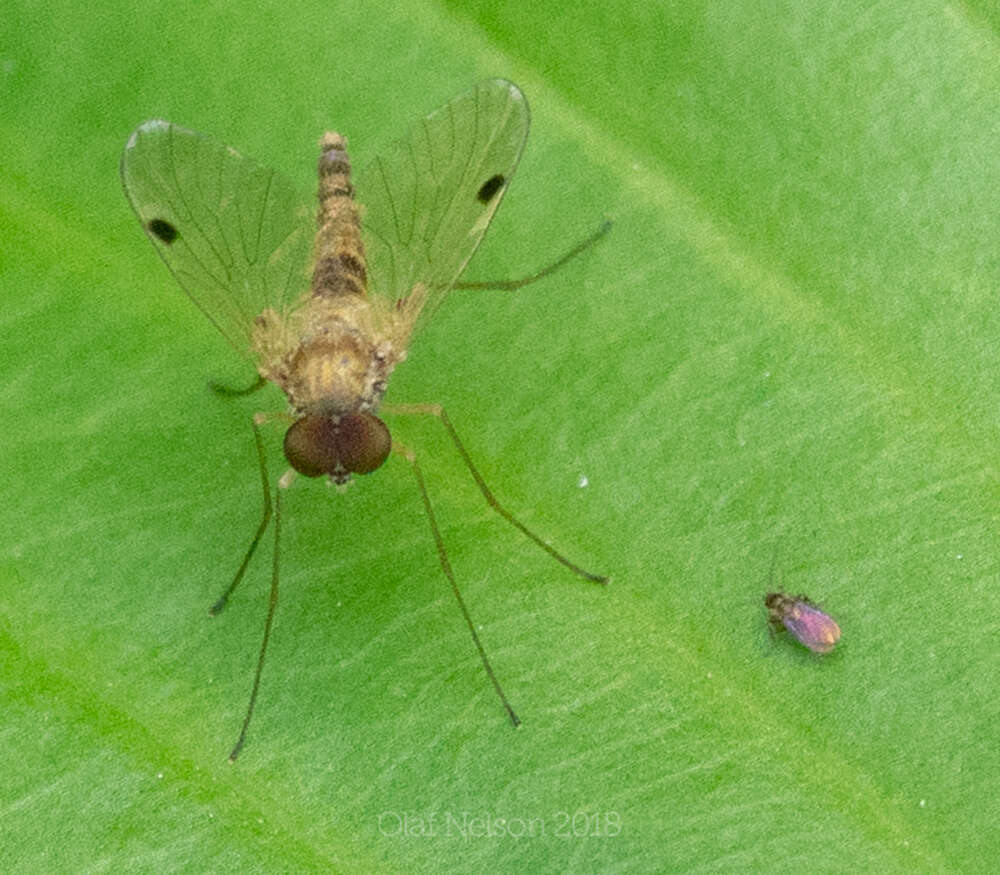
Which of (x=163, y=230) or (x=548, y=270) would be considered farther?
(x=548, y=270)

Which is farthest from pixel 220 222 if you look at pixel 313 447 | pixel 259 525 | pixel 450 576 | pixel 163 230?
pixel 450 576

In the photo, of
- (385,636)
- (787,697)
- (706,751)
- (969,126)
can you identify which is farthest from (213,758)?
(969,126)

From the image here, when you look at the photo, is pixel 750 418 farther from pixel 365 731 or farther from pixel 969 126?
pixel 365 731

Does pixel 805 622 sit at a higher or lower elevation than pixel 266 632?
higher

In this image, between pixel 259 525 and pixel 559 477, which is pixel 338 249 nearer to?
pixel 259 525

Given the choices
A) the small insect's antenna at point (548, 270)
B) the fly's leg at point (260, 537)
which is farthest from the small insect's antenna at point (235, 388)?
the small insect's antenna at point (548, 270)

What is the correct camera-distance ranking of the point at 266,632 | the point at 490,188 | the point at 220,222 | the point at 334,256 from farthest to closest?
the point at 334,256, the point at 220,222, the point at 490,188, the point at 266,632
